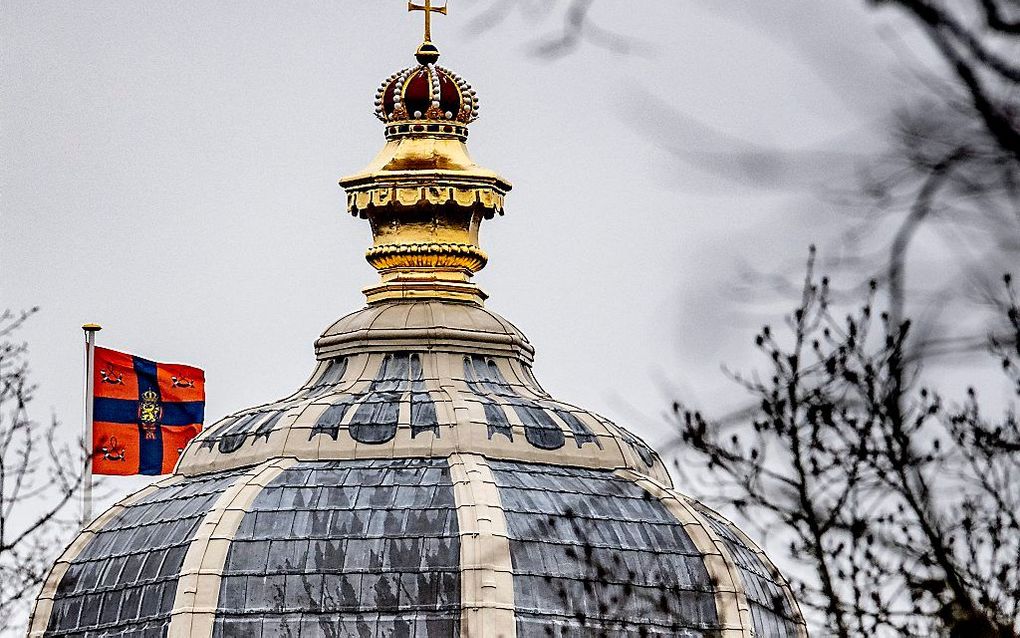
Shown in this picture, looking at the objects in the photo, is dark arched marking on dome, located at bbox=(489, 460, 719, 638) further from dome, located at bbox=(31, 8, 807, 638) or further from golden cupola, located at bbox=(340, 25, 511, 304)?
golden cupola, located at bbox=(340, 25, 511, 304)

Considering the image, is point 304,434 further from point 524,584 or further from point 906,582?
point 906,582

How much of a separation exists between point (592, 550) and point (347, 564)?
4564mm

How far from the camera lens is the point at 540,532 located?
6350cm

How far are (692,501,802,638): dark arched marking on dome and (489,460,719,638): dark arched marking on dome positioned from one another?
0.91m

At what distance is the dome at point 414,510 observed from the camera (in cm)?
6259

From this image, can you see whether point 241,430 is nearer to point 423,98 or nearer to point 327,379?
point 327,379

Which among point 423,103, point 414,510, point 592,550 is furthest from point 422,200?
point 592,550

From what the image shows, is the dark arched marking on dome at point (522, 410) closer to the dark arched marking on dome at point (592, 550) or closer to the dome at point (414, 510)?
the dome at point (414, 510)

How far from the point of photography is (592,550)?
6125 centimetres

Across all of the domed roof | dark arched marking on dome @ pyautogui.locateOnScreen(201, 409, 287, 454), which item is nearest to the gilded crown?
the domed roof

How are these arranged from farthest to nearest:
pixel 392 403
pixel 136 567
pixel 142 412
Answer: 1. pixel 392 403
2. pixel 142 412
3. pixel 136 567

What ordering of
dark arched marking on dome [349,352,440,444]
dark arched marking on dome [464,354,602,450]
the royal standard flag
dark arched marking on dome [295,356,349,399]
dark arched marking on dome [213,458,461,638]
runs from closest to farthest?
dark arched marking on dome [213,458,461,638] < the royal standard flag < dark arched marking on dome [349,352,440,444] < dark arched marking on dome [464,354,602,450] < dark arched marking on dome [295,356,349,399]

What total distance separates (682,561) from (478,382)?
5.93 metres

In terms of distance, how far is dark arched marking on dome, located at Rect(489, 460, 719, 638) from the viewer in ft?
205
